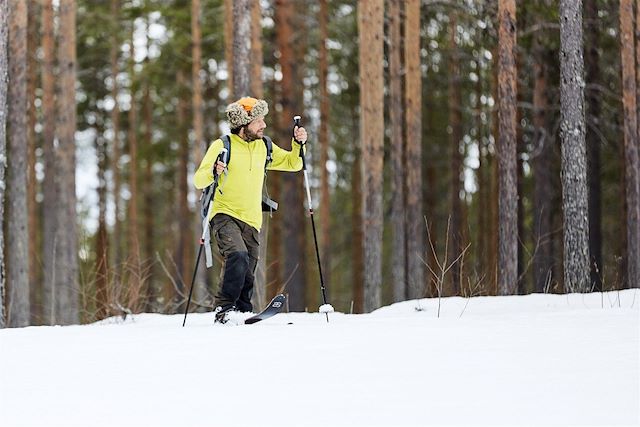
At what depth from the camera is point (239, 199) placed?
26.5 ft

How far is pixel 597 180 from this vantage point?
18.9 m

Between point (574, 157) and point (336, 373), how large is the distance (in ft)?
20.0

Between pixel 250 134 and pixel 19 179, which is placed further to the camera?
pixel 19 179

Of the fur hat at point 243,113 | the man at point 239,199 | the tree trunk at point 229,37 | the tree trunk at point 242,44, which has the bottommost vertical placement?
the man at point 239,199

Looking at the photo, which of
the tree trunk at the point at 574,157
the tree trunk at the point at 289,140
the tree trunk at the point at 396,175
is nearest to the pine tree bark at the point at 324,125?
the tree trunk at the point at 289,140

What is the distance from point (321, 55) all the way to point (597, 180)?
7.07 m

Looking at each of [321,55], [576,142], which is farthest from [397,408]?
[321,55]

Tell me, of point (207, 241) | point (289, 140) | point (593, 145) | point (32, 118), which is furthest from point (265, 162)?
point (32, 118)

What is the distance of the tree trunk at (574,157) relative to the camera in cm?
1059

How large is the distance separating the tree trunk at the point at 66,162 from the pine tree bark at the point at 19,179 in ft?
6.52

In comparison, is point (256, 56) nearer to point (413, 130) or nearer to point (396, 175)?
point (413, 130)

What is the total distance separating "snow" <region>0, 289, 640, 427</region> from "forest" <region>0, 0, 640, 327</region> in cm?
215

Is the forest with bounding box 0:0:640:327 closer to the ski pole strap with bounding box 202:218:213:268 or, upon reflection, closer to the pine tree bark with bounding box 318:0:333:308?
the pine tree bark with bounding box 318:0:333:308

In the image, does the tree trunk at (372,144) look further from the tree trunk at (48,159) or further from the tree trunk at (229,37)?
the tree trunk at (48,159)
